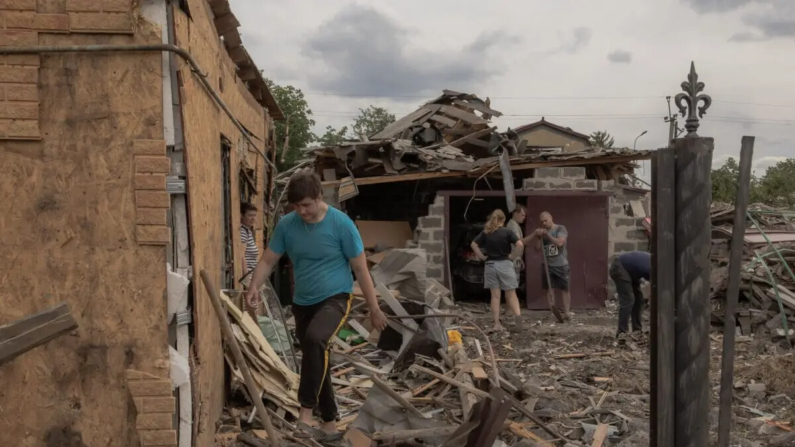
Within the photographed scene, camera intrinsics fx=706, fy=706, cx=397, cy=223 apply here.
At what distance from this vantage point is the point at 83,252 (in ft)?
12.8

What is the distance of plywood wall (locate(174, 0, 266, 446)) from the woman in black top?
5.06 metres

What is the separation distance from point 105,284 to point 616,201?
12493 millimetres

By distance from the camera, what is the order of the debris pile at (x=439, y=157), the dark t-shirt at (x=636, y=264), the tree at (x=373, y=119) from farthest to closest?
the tree at (x=373, y=119) < the debris pile at (x=439, y=157) < the dark t-shirt at (x=636, y=264)

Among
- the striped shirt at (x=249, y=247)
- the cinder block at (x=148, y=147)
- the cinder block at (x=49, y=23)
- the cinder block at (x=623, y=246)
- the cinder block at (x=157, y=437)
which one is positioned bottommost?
the cinder block at (x=157, y=437)

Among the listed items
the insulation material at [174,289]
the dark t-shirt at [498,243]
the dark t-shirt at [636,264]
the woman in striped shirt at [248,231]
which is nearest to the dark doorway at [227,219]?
the woman in striped shirt at [248,231]

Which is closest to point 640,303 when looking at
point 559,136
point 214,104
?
point 214,104

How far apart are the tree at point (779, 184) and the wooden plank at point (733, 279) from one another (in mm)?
33258

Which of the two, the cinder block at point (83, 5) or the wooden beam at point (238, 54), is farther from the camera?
the wooden beam at point (238, 54)

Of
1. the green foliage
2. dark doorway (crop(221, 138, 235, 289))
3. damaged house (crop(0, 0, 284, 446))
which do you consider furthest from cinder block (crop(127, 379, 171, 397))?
the green foliage

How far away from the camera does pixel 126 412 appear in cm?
398

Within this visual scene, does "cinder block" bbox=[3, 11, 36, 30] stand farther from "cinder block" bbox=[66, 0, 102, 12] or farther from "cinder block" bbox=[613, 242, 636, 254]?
"cinder block" bbox=[613, 242, 636, 254]

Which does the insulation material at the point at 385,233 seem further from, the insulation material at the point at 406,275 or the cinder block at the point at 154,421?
the cinder block at the point at 154,421

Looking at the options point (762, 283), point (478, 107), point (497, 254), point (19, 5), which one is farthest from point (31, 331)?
point (478, 107)

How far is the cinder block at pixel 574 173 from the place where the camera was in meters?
14.1
